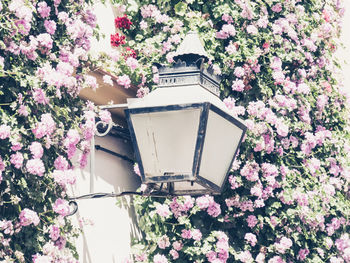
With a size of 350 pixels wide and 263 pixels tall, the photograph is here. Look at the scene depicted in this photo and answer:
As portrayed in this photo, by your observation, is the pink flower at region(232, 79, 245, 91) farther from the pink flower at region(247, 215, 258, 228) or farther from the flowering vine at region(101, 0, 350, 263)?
the pink flower at region(247, 215, 258, 228)

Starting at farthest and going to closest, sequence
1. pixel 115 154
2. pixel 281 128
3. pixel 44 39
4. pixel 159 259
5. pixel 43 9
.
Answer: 1. pixel 281 128
2. pixel 115 154
3. pixel 159 259
4. pixel 43 9
5. pixel 44 39

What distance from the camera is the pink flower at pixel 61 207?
3.73 metres

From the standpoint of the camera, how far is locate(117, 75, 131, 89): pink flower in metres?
4.79

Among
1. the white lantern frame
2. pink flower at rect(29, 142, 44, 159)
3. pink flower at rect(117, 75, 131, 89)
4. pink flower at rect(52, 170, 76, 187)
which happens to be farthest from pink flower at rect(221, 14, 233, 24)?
the white lantern frame

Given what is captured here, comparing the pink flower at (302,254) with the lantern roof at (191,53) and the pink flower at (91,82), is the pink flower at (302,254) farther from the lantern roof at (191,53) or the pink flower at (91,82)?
the lantern roof at (191,53)

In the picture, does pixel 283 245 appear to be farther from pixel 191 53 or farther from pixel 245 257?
pixel 191 53

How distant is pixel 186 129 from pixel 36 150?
116 centimetres

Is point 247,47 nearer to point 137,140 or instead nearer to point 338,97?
point 338,97

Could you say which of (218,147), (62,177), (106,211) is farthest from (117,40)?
(218,147)

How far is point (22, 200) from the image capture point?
3.61 m

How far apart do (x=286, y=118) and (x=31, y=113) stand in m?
2.91

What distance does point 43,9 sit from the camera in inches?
160

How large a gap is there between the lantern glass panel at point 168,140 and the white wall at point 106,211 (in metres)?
1.40

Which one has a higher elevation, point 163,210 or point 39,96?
point 39,96
